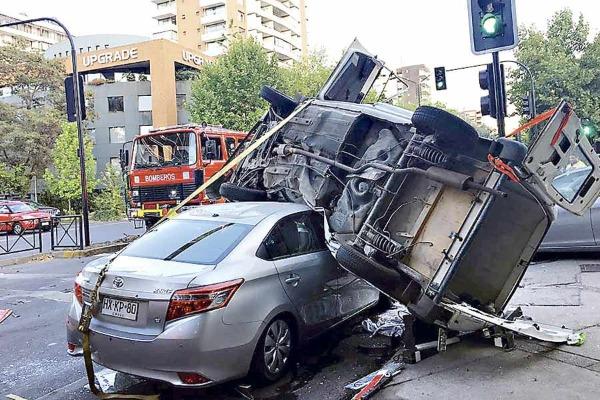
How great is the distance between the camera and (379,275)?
14.8ft

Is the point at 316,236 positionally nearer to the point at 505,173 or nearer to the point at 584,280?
the point at 505,173

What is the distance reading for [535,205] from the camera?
191 inches

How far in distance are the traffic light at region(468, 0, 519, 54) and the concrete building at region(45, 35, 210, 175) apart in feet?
118

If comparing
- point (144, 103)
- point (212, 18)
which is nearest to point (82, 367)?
point (144, 103)

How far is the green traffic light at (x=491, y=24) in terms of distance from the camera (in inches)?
261

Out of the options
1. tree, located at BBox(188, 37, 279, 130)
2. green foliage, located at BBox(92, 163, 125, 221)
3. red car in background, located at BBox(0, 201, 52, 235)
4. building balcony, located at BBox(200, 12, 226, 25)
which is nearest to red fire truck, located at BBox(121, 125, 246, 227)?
red car in background, located at BBox(0, 201, 52, 235)

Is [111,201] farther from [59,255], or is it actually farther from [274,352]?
[274,352]

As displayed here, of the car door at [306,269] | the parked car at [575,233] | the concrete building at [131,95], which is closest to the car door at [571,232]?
the parked car at [575,233]

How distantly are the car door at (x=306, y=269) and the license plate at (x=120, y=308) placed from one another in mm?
1152

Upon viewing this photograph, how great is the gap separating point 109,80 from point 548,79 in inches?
1244

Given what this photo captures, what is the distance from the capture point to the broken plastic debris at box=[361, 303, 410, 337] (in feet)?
18.7

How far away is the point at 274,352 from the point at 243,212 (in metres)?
1.35

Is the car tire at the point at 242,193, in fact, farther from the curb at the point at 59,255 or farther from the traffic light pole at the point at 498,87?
the curb at the point at 59,255

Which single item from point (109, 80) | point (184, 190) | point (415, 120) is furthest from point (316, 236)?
point (109, 80)
